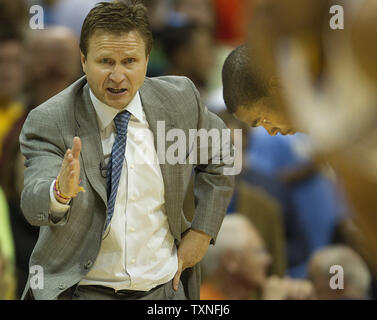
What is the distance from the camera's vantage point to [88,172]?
5.56 ft

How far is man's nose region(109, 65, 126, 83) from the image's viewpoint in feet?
5.42

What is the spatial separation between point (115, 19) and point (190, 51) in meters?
1.80

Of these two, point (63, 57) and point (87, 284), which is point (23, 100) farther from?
point (87, 284)

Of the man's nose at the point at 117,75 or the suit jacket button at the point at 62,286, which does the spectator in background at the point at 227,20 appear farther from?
the suit jacket button at the point at 62,286

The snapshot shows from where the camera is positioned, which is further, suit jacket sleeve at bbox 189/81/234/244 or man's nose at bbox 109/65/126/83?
suit jacket sleeve at bbox 189/81/234/244

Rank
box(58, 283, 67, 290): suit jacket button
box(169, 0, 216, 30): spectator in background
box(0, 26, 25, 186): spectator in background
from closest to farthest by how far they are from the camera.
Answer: box(58, 283, 67, 290): suit jacket button
box(0, 26, 25, 186): spectator in background
box(169, 0, 216, 30): spectator in background

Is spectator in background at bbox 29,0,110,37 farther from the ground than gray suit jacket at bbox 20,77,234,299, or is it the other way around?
spectator in background at bbox 29,0,110,37

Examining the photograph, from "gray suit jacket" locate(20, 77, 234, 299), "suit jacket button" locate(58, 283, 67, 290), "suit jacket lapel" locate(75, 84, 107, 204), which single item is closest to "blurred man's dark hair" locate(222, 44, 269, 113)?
"gray suit jacket" locate(20, 77, 234, 299)

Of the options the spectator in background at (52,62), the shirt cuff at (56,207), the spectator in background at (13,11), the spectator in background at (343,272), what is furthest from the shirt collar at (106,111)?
the spectator in background at (13,11)

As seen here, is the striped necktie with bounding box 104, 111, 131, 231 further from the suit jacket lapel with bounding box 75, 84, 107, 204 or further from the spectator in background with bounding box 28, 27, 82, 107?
the spectator in background with bounding box 28, 27, 82, 107

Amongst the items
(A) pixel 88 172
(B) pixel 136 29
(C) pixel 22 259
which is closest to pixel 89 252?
(A) pixel 88 172

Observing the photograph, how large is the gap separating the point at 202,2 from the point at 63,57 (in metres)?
1.36

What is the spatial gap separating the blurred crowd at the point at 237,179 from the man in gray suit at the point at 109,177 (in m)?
0.26

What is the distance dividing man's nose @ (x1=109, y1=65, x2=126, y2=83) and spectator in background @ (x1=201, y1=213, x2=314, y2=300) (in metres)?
1.43
